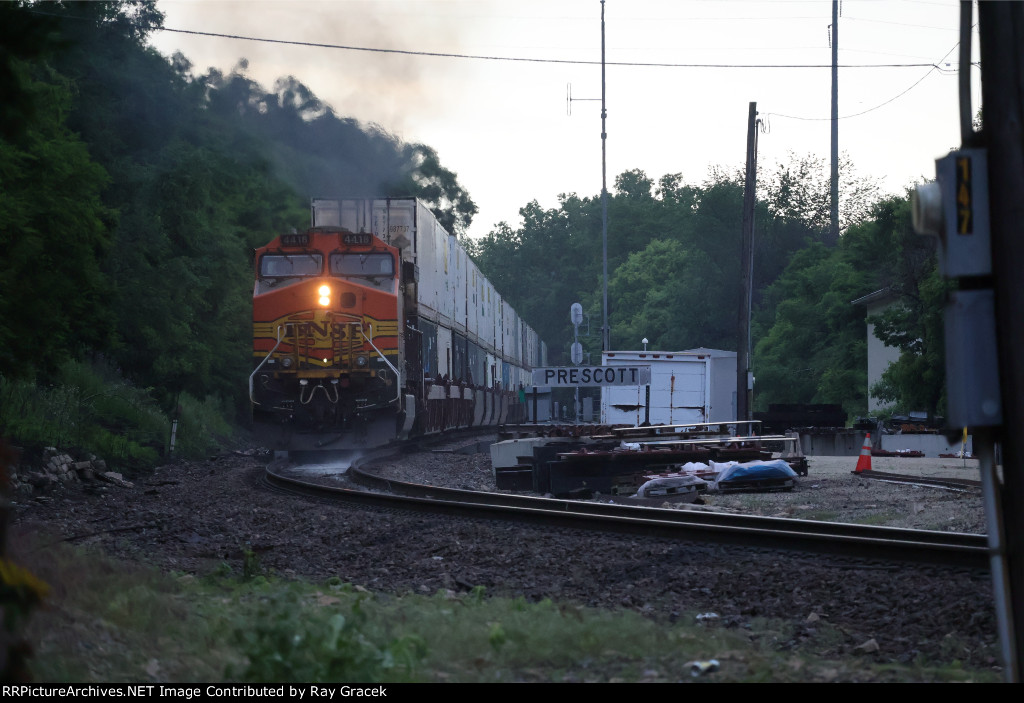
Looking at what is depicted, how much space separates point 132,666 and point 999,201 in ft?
13.1

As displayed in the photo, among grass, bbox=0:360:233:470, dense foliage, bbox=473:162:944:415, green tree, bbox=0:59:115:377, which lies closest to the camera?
green tree, bbox=0:59:115:377

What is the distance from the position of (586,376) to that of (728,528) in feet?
34.5

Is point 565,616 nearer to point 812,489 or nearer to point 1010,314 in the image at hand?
point 1010,314

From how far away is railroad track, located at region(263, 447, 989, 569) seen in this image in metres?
6.89

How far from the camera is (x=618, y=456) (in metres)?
14.0

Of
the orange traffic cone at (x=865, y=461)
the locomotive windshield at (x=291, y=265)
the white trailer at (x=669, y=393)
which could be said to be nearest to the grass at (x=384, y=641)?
the orange traffic cone at (x=865, y=461)

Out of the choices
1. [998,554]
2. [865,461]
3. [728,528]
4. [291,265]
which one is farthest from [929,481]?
[291,265]

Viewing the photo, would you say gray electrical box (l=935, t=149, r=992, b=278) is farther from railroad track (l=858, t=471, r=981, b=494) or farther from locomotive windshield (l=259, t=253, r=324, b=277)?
locomotive windshield (l=259, t=253, r=324, b=277)

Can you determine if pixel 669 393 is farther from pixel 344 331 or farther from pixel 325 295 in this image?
pixel 325 295

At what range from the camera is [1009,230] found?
405 centimetres

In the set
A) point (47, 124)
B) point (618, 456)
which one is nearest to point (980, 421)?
point (618, 456)

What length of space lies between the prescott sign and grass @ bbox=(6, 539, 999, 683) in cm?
1201

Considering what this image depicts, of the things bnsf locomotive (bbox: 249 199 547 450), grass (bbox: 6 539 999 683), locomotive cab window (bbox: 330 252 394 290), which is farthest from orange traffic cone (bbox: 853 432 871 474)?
grass (bbox: 6 539 999 683)

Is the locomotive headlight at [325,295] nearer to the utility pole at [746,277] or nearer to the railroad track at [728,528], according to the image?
the railroad track at [728,528]
